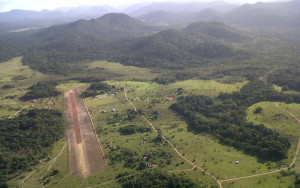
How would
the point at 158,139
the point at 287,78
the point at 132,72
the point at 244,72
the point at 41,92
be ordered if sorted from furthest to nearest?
1. the point at 132,72
2. the point at 244,72
3. the point at 41,92
4. the point at 287,78
5. the point at 158,139

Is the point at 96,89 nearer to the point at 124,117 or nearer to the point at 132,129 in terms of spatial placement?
the point at 124,117

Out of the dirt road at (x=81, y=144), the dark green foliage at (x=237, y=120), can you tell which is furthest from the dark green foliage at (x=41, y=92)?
the dark green foliage at (x=237, y=120)

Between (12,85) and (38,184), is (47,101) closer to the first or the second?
(12,85)

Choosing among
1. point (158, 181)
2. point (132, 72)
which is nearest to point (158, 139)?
point (158, 181)

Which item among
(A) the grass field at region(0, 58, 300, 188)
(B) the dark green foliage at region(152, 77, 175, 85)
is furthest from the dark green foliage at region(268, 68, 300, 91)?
(B) the dark green foliage at region(152, 77, 175, 85)

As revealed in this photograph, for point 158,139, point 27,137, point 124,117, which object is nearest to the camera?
point 158,139

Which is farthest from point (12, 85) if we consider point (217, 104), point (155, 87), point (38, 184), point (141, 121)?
point (217, 104)
